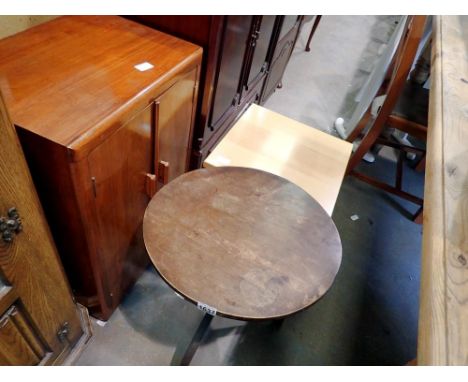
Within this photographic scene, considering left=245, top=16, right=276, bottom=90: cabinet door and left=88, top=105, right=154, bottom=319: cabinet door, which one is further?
left=245, top=16, right=276, bottom=90: cabinet door

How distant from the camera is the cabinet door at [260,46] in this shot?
1.45 m

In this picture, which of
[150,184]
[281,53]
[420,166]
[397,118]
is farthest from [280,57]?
[150,184]

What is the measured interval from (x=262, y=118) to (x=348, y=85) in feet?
6.33

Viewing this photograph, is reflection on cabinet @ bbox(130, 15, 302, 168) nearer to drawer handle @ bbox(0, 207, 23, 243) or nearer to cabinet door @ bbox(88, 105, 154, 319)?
cabinet door @ bbox(88, 105, 154, 319)

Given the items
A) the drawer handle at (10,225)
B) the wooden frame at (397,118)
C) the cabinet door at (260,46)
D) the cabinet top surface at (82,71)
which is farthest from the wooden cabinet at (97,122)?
the wooden frame at (397,118)

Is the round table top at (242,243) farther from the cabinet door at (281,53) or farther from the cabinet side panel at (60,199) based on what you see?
the cabinet door at (281,53)

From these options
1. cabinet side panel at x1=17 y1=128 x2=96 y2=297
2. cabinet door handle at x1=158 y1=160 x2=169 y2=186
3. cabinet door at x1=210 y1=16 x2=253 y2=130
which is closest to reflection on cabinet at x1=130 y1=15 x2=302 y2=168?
cabinet door at x1=210 y1=16 x2=253 y2=130

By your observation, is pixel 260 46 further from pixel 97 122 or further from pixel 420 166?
pixel 420 166

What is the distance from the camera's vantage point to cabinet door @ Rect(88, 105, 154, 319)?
764 millimetres

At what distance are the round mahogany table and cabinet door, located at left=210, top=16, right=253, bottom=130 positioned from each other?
0.44 meters

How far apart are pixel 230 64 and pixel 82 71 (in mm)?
679

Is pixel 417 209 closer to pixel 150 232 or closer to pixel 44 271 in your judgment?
pixel 150 232

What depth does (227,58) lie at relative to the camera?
1247 millimetres
